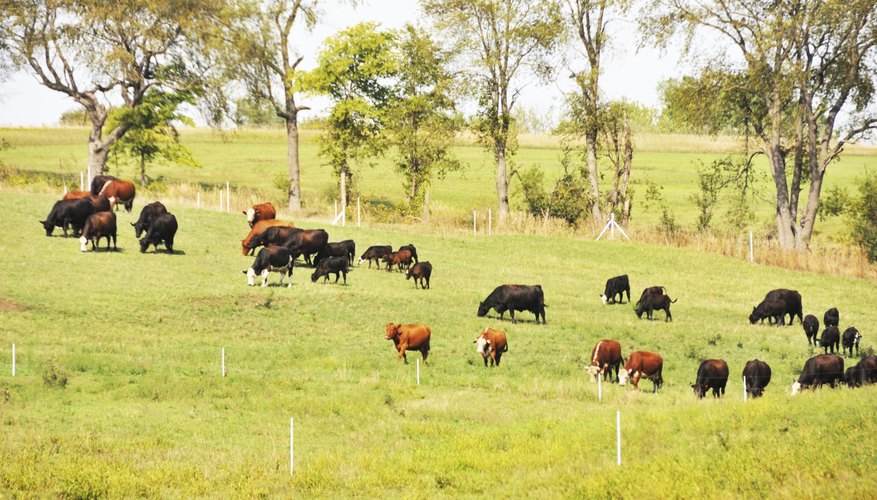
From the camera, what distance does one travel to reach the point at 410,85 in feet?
229

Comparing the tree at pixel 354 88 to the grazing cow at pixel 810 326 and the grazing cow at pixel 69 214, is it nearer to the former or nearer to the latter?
the grazing cow at pixel 69 214

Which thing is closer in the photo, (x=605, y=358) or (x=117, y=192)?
(x=605, y=358)

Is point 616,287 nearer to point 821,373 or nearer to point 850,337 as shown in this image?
point 850,337

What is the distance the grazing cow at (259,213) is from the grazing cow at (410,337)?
58.4ft

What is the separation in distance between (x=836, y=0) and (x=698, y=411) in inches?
1397

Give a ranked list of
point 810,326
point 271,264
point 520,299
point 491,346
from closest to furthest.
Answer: point 491,346, point 810,326, point 520,299, point 271,264

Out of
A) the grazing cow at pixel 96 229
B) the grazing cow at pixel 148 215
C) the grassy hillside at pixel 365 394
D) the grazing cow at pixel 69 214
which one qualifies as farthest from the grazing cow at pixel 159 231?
the grazing cow at pixel 69 214

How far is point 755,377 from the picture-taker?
2439cm

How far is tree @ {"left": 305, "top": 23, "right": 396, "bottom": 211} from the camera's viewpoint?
6725cm

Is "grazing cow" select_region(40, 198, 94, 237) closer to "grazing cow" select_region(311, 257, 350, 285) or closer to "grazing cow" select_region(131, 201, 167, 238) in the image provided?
"grazing cow" select_region(131, 201, 167, 238)

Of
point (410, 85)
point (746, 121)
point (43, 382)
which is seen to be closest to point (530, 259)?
point (746, 121)

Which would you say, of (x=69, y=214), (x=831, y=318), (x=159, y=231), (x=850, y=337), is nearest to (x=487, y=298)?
(x=850, y=337)

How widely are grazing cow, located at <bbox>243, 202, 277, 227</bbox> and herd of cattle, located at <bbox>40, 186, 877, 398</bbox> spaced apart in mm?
49

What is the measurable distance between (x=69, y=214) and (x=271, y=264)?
1005 cm
